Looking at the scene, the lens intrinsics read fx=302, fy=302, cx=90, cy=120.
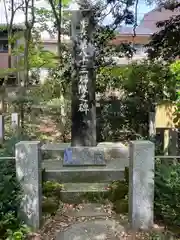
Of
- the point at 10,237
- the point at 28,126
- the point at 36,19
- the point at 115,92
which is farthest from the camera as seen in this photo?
the point at 36,19

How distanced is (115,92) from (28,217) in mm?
5919

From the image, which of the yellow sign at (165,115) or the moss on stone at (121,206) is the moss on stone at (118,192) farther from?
the yellow sign at (165,115)

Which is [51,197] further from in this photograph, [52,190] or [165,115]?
[165,115]

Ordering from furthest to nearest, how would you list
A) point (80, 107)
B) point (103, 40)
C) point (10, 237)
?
1. point (103, 40)
2. point (80, 107)
3. point (10, 237)

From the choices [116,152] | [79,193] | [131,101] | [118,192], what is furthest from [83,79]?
[131,101]

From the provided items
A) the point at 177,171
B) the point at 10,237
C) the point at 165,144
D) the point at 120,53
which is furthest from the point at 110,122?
the point at 10,237

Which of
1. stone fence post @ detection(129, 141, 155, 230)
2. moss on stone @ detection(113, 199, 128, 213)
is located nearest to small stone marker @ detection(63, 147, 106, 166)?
moss on stone @ detection(113, 199, 128, 213)

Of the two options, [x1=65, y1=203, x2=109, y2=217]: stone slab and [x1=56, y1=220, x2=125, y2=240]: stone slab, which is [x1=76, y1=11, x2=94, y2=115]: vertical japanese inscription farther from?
[x1=56, y1=220, x2=125, y2=240]: stone slab

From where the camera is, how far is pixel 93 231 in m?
3.47

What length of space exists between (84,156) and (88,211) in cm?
142

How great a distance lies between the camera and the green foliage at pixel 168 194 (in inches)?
126

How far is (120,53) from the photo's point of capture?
8.24 meters

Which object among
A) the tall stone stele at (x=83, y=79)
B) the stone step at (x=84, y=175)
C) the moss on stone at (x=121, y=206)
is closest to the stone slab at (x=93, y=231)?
the moss on stone at (x=121, y=206)

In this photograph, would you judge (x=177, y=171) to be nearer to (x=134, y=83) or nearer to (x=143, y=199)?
(x=143, y=199)
